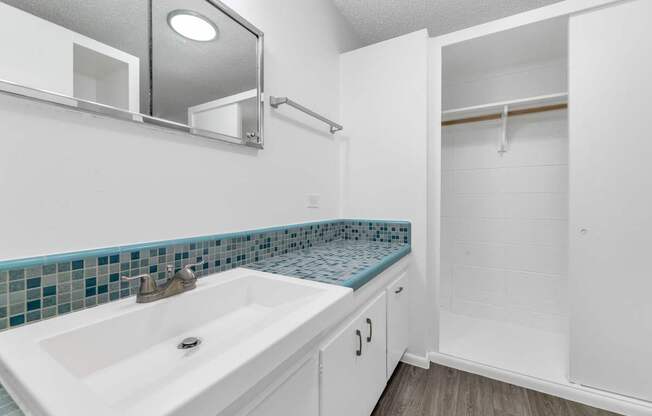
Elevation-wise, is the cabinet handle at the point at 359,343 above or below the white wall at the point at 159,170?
below

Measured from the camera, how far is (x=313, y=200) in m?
1.81

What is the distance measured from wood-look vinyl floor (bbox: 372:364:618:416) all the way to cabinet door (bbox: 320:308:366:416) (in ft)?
1.69

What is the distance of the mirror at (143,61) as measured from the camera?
2.29ft

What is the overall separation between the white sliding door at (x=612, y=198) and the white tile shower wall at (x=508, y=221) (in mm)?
836

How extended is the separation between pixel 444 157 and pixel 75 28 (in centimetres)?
270

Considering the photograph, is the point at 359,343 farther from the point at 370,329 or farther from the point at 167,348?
the point at 167,348

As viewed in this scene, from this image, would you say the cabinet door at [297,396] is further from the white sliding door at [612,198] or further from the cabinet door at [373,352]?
the white sliding door at [612,198]

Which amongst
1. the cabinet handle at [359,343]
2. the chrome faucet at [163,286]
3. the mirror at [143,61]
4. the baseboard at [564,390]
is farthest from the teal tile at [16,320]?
the baseboard at [564,390]

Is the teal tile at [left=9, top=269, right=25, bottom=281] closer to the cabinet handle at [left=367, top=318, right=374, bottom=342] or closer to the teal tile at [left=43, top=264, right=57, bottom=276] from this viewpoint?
the teal tile at [left=43, top=264, right=57, bottom=276]

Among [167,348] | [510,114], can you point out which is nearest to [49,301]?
[167,348]

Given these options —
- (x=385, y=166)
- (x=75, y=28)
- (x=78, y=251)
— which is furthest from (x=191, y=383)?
(x=385, y=166)

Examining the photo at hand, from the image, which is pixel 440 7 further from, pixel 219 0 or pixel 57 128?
pixel 57 128

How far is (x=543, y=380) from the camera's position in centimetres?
159

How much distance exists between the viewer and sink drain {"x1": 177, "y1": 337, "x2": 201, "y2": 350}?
0.77 m
